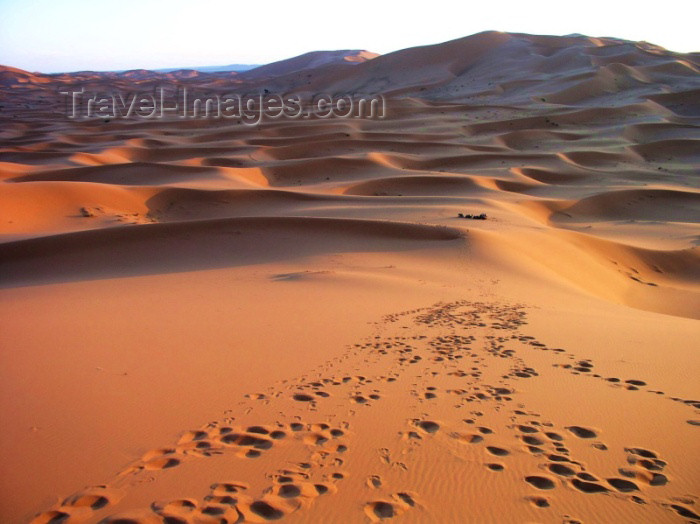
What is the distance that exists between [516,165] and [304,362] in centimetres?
1405

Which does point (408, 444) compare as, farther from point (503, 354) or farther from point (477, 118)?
point (477, 118)

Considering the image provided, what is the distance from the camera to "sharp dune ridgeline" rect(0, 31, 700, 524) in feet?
7.59

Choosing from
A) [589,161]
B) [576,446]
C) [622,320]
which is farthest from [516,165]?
[576,446]

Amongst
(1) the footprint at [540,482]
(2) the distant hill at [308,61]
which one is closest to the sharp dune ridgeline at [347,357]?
(1) the footprint at [540,482]

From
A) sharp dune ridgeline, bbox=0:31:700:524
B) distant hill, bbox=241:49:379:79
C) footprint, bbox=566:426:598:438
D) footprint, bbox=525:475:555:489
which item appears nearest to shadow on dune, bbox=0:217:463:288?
sharp dune ridgeline, bbox=0:31:700:524

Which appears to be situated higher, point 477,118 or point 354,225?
point 477,118

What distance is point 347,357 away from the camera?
364 centimetres

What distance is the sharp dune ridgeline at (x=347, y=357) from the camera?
91.1 inches

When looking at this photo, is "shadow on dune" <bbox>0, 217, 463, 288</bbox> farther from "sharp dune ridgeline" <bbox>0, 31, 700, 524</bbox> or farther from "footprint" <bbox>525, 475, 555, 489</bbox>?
"footprint" <bbox>525, 475, 555, 489</bbox>

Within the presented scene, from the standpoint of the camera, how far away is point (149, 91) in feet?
172

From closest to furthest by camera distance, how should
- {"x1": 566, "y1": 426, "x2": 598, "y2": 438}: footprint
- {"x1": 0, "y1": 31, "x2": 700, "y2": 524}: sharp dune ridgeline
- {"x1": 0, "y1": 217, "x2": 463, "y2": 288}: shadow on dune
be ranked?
1. {"x1": 0, "y1": 31, "x2": 700, "y2": 524}: sharp dune ridgeline
2. {"x1": 566, "y1": 426, "x2": 598, "y2": 438}: footprint
3. {"x1": 0, "y1": 217, "x2": 463, "y2": 288}: shadow on dune

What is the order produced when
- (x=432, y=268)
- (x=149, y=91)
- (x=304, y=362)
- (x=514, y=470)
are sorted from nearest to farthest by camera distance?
(x=514, y=470)
(x=304, y=362)
(x=432, y=268)
(x=149, y=91)

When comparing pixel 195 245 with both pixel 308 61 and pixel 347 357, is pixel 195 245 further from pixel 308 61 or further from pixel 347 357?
A: pixel 308 61

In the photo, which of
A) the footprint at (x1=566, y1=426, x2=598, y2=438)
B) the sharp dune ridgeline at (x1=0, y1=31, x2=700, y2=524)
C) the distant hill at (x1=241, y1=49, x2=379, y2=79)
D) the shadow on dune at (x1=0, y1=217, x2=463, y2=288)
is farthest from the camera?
the distant hill at (x1=241, y1=49, x2=379, y2=79)
